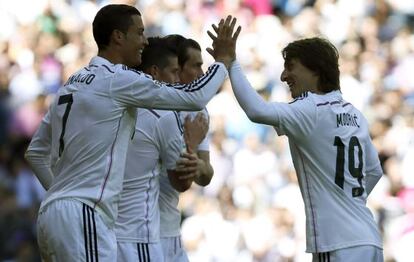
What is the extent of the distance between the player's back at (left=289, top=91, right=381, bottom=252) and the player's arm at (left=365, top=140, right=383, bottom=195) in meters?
0.38

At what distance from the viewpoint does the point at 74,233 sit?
685 cm

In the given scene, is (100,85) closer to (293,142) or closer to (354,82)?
(293,142)

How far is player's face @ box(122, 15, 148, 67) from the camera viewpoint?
23.8 ft

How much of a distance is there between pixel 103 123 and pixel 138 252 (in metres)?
1.12

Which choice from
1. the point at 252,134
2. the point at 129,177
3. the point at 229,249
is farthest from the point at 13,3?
the point at 129,177

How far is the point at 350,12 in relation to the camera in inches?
704

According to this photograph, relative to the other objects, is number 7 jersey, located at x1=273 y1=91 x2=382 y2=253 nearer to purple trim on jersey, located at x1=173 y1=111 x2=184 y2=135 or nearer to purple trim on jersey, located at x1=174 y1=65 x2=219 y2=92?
purple trim on jersey, located at x1=174 y1=65 x2=219 y2=92

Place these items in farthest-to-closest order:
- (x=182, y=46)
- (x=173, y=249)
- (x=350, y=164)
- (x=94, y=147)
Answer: (x=182, y=46)
(x=173, y=249)
(x=350, y=164)
(x=94, y=147)

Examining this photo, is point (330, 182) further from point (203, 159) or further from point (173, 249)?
point (173, 249)

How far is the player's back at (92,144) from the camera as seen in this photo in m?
6.94

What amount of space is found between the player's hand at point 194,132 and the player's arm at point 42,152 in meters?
0.82

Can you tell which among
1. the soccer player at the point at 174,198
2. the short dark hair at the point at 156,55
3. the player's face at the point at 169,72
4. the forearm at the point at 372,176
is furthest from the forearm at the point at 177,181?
the forearm at the point at 372,176

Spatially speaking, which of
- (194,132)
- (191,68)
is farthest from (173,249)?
(191,68)

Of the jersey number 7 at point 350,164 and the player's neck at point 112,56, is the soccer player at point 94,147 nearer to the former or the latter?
the player's neck at point 112,56
